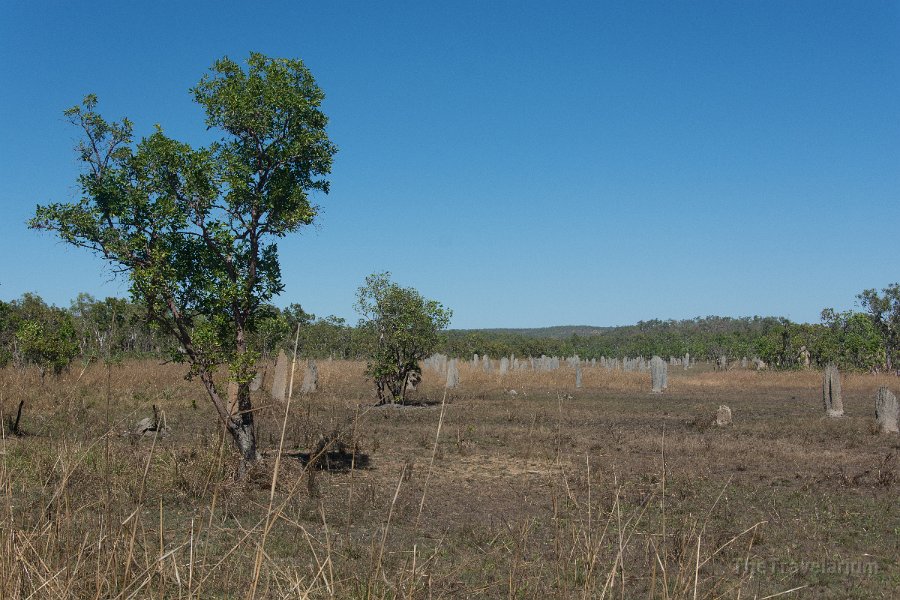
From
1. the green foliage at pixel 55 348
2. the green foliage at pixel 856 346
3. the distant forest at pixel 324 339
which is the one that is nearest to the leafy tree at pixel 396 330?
the distant forest at pixel 324 339

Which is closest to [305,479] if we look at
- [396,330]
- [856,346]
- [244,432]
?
[244,432]

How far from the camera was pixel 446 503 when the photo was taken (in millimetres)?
9281

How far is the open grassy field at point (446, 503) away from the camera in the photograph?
318 centimetres

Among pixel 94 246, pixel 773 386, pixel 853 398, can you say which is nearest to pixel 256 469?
pixel 94 246

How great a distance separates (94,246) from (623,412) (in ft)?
52.5

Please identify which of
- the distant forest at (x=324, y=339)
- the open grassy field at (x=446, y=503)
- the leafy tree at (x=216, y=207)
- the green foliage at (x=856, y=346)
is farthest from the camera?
the green foliage at (x=856, y=346)

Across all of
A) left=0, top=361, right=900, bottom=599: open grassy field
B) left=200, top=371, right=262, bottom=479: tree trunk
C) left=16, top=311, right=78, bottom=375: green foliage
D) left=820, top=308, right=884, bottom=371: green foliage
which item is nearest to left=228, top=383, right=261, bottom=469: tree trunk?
left=200, top=371, right=262, bottom=479: tree trunk

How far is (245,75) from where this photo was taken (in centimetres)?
981

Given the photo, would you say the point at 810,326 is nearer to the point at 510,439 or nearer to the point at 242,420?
the point at 510,439

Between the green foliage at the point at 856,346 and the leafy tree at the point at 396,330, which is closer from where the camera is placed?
the leafy tree at the point at 396,330

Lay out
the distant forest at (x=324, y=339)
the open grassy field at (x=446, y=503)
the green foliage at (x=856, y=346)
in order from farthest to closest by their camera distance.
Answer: the green foliage at (x=856, y=346) < the distant forest at (x=324, y=339) < the open grassy field at (x=446, y=503)

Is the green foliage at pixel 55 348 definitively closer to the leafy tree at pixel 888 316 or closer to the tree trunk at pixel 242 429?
the tree trunk at pixel 242 429

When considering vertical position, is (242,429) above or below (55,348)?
below

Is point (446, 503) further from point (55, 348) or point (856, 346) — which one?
point (856, 346)
